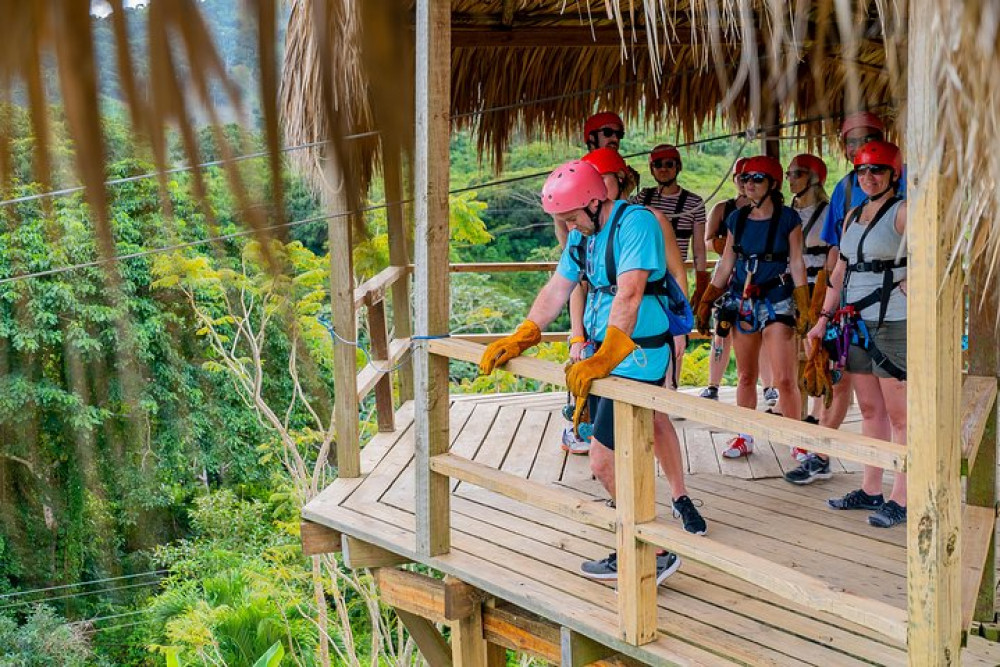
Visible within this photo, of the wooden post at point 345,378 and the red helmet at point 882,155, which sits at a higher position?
the red helmet at point 882,155

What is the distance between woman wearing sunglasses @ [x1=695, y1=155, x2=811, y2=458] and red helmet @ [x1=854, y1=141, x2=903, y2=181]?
2.74 ft

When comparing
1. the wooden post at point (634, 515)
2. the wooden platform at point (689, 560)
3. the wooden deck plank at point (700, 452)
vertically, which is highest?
the wooden post at point (634, 515)

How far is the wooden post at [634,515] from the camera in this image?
2.75m

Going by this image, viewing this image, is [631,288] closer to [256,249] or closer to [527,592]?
[527,592]

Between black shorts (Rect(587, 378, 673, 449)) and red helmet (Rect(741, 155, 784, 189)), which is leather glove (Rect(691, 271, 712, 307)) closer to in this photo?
red helmet (Rect(741, 155, 784, 189))

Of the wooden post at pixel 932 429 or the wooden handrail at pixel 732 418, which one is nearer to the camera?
the wooden post at pixel 932 429

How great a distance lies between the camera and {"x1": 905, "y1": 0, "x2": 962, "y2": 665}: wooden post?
2029 mm

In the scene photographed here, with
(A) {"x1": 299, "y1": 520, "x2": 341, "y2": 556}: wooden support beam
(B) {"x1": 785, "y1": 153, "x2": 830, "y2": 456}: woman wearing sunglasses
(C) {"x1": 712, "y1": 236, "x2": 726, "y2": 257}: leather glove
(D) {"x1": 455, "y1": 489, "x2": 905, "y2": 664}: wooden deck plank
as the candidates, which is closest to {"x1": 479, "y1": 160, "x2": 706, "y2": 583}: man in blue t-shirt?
(D) {"x1": 455, "y1": 489, "x2": 905, "y2": 664}: wooden deck plank

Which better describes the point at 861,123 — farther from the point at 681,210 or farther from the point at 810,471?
the point at 810,471

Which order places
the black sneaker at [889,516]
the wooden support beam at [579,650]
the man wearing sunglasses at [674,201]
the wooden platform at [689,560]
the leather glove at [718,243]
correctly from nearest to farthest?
the wooden platform at [689,560] → the wooden support beam at [579,650] → the black sneaker at [889,516] → the man wearing sunglasses at [674,201] → the leather glove at [718,243]

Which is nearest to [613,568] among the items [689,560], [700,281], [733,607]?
[689,560]

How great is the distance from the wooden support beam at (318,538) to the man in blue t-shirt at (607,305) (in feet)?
4.12

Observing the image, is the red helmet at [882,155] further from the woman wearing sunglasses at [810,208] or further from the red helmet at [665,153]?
the red helmet at [665,153]

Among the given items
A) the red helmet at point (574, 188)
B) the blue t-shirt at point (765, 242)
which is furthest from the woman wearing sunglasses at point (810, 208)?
the red helmet at point (574, 188)
